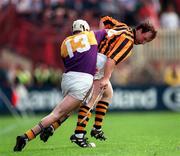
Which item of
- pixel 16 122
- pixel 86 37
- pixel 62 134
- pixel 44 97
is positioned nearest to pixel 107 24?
pixel 86 37

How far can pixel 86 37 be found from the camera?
49.0ft

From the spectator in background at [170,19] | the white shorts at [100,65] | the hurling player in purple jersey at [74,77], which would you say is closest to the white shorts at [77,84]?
the hurling player in purple jersey at [74,77]

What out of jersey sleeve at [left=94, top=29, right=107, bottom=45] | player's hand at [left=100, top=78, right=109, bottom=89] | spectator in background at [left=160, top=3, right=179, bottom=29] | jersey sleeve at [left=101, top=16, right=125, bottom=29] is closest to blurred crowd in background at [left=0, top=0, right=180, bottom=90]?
spectator in background at [left=160, top=3, right=179, bottom=29]

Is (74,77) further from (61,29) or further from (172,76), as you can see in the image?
(61,29)

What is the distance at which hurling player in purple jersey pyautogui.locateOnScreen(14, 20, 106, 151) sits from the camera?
48.5 ft

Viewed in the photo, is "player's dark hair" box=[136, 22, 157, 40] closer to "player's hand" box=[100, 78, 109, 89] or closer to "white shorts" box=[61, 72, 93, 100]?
"player's hand" box=[100, 78, 109, 89]

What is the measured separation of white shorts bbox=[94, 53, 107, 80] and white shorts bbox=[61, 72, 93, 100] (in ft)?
3.94

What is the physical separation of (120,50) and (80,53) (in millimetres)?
819

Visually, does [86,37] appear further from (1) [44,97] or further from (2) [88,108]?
(1) [44,97]

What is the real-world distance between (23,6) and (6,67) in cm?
246

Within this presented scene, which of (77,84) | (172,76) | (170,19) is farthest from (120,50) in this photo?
(170,19)

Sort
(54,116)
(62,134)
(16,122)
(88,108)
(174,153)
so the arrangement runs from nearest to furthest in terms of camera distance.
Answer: (174,153), (54,116), (88,108), (62,134), (16,122)

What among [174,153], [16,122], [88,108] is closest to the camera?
[174,153]

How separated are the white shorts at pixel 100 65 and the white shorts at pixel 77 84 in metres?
1.20
